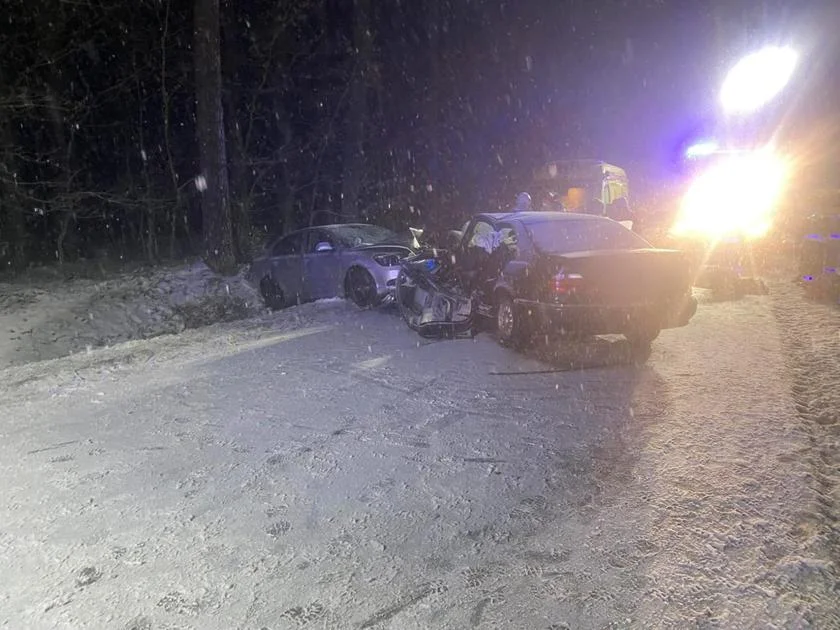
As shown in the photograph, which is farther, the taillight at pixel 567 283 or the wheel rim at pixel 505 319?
the wheel rim at pixel 505 319

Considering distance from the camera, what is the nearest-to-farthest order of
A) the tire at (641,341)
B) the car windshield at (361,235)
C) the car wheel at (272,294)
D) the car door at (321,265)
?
the tire at (641,341), the car door at (321,265), the car windshield at (361,235), the car wheel at (272,294)

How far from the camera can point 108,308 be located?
11.5 metres

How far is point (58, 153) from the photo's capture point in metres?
16.1

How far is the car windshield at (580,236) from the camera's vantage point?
7.07 metres

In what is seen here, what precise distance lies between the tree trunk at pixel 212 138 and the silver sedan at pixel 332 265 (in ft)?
7.96

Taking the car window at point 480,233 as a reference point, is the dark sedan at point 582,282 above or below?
below

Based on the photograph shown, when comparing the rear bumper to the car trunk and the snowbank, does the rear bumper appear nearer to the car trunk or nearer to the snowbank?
the car trunk

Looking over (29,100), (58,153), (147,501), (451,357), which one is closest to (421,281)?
(451,357)

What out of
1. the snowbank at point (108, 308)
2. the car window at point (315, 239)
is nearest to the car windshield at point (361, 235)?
the car window at point (315, 239)

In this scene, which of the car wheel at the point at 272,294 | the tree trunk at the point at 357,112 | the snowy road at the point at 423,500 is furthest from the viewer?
the tree trunk at the point at 357,112

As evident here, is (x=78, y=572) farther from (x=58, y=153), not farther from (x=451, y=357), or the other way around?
(x=58, y=153)

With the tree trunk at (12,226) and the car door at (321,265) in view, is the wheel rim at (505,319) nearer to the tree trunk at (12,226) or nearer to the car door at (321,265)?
the car door at (321,265)

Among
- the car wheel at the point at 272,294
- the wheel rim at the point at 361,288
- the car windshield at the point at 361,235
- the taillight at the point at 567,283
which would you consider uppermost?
the car windshield at the point at 361,235

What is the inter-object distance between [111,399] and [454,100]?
22.0m
